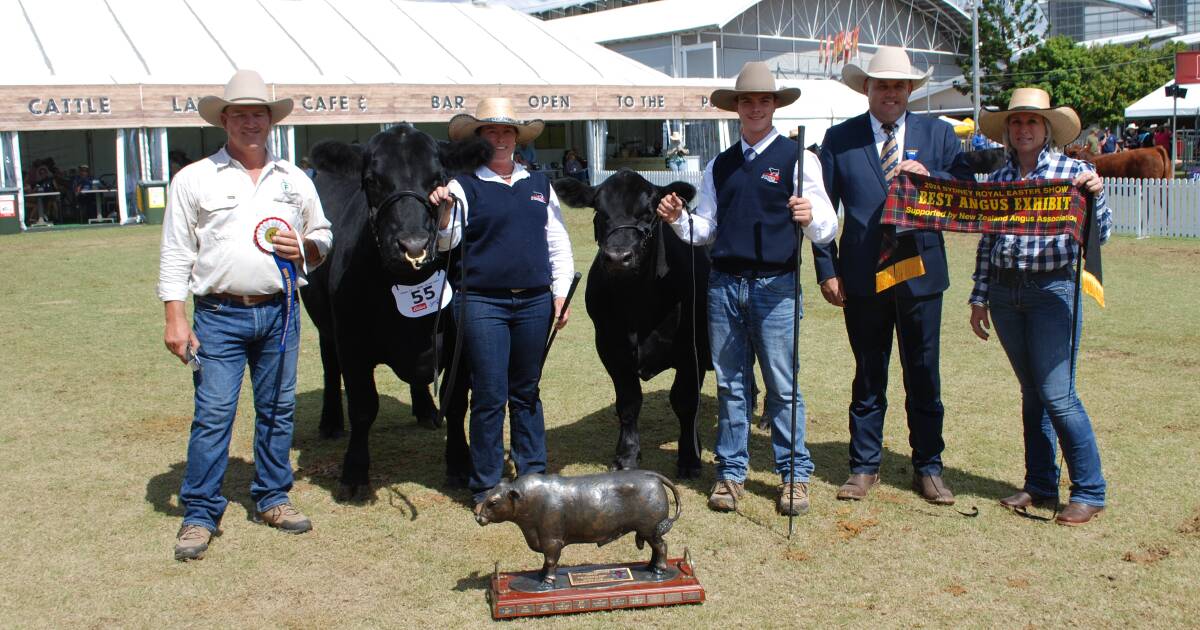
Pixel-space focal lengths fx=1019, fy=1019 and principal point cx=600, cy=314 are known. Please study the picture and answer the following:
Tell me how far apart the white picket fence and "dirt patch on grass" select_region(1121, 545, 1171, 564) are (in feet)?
45.8

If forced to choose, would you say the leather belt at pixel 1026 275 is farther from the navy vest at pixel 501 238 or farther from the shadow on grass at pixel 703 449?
the navy vest at pixel 501 238

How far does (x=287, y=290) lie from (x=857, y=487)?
2986mm

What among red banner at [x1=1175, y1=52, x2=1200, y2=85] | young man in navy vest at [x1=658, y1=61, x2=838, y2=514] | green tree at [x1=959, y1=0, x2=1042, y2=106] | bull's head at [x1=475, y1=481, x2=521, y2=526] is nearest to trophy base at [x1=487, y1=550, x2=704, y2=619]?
bull's head at [x1=475, y1=481, x2=521, y2=526]

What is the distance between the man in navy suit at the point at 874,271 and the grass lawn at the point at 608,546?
0.94ft

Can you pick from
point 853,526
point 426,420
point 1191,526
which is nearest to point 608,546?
point 853,526

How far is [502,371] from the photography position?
4914 millimetres

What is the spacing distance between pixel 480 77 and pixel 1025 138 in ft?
80.1

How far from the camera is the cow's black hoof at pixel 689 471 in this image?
5695mm

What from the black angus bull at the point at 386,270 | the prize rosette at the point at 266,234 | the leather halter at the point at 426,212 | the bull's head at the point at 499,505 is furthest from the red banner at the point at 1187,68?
the bull's head at the point at 499,505

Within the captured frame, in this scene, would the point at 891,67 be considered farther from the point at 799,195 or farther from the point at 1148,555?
the point at 1148,555

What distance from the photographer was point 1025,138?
475cm

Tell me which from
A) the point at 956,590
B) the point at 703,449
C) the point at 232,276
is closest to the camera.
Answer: the point at 956,590

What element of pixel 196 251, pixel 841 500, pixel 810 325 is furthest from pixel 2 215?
pixel 841 500

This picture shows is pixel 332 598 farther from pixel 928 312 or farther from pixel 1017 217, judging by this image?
pixel 1017 217
